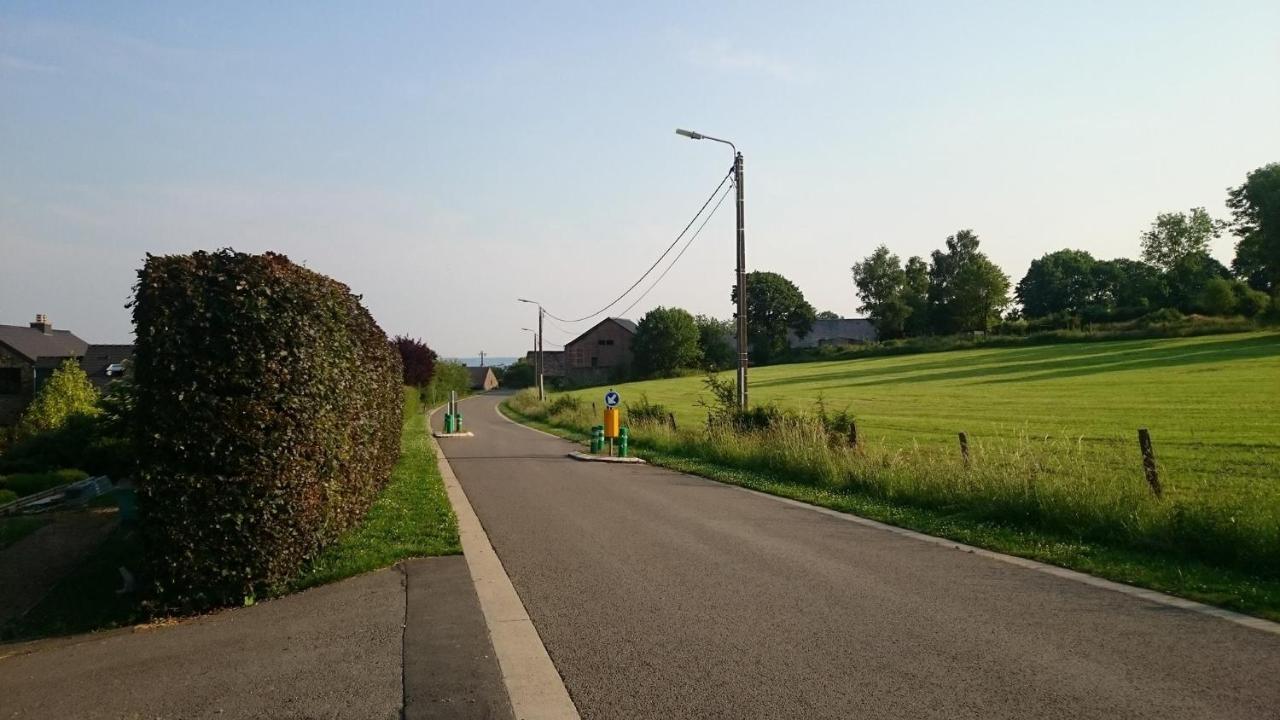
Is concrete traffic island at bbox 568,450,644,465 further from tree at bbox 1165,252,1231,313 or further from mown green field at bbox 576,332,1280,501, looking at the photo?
tree at bbox 1165,252,1231,313

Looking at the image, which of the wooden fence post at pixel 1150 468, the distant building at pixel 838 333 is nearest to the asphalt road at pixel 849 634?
the wooden fence post at pixel 1150 468

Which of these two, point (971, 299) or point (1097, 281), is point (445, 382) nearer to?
point (971, 299)

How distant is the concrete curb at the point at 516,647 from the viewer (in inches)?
183

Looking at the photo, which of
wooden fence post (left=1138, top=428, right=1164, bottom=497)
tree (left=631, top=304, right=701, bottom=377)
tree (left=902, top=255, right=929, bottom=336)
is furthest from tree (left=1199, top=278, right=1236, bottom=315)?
wooden fence post (left=1138, top=428, right=1164, bottom=497)

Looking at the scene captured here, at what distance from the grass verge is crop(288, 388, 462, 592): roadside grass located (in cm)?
512

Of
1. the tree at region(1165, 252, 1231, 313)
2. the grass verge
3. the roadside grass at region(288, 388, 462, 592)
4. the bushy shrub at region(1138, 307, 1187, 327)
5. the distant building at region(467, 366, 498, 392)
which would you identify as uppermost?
the tree at region(1165, 252, 1231, 313)

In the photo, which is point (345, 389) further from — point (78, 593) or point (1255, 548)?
point (1255, 548)

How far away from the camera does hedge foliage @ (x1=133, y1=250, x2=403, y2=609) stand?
21.1ft

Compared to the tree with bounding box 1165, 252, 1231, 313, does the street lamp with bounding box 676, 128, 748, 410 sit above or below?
below

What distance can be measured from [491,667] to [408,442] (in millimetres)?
20935

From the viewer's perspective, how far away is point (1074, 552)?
848cm

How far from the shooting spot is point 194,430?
254 inches

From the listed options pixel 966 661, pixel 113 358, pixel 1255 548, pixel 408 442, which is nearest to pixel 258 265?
pixel 966 661

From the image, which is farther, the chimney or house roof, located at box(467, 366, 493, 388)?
house roof, located at box(467, 366, 493, 388)
